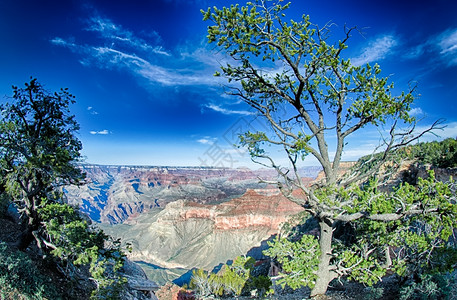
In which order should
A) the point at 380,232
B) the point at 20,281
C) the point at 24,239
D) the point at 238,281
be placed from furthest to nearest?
1. the point at 238,281
2. the point at 24,239
3. the point at 20,281
4. the point at 380,232

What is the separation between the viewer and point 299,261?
5168mm

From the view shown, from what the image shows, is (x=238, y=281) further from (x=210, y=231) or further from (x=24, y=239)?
(x=210, y=231)

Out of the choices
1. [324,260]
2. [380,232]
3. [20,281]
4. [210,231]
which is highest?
[380,232]

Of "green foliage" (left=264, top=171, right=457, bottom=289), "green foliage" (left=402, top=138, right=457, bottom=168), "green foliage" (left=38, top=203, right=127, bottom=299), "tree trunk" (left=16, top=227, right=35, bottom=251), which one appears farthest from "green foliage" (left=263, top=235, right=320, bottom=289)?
"green foliage" (left=402, top=138, right=457, bottom=168)

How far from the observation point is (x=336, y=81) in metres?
5.30

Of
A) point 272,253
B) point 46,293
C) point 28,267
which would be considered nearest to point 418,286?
point 272,253

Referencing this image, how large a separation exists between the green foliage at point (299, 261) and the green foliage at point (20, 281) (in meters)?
6.16

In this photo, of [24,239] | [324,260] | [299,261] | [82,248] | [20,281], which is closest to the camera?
[299,261]

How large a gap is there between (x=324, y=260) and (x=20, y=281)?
7.65 metres

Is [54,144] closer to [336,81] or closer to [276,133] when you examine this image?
[276,133]

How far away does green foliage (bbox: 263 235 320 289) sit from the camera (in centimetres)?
498

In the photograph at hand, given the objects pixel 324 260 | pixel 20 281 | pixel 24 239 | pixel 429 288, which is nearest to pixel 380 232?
pixel 324 260

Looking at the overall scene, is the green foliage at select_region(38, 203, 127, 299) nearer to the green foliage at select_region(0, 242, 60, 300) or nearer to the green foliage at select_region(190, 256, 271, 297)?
the green foliage at select_region(0, 242, 60, 300)

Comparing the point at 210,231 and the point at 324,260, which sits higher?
the point at 324,260
